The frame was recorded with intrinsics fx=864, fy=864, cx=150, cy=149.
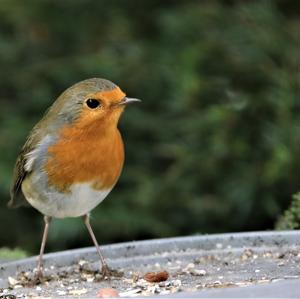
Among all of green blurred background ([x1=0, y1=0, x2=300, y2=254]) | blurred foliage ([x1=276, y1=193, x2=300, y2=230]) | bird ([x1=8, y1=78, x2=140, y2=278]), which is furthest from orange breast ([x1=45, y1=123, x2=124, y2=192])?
green blurred background ([x1=0, y1=0, x2=300, y2=254])

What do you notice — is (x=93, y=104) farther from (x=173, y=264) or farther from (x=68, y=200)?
(x=173, y=264)

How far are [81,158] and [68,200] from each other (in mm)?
217

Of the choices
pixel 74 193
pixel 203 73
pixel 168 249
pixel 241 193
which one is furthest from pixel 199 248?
pixel 203 73

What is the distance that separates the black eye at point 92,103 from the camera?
12.8ft

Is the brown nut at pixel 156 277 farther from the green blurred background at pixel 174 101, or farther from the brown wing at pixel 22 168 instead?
the green blurred background at pixel 174 101

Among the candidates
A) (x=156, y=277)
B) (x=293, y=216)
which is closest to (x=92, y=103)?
(x=156, y=277)

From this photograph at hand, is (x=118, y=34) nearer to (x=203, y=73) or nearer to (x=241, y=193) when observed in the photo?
(x=203, y=73)

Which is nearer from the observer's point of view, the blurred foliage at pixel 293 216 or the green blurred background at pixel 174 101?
the blurred foliage at pixel 293 216

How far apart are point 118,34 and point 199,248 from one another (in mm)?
3447

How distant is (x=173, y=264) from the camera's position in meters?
3.79

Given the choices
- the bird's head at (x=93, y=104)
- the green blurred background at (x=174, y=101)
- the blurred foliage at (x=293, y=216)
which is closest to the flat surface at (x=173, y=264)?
the blurred foliage at (x=293, y=216)

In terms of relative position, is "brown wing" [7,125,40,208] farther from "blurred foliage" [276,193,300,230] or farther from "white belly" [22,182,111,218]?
"blurred foliage" [276,193,300,230]

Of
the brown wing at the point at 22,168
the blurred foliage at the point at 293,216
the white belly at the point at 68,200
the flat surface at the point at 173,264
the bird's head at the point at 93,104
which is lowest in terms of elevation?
the flat surface at the point at 173,264

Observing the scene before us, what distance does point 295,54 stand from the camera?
19.6ft
